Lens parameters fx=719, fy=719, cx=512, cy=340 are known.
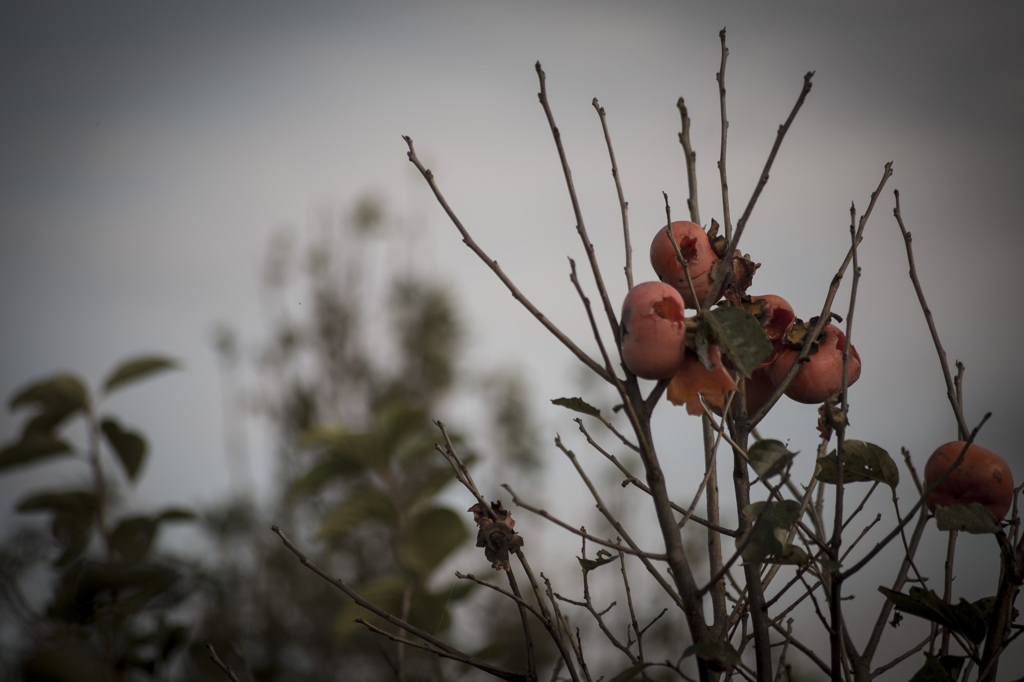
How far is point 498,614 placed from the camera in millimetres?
3650

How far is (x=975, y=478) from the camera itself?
53 cm

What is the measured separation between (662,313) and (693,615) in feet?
0.67

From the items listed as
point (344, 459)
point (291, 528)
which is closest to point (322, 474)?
point (344, 459)

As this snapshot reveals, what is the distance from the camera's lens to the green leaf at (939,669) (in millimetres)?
508

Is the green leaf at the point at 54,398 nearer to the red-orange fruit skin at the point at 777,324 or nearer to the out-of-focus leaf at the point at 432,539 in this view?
the red-orange fruit skin at the point at 777,324

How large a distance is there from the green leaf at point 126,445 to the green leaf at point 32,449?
0.04m

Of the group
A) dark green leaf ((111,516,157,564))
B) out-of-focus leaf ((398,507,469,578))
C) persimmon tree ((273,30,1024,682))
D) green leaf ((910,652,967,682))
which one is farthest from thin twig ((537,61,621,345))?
out-of-focus leaf ((398,507,469,578))

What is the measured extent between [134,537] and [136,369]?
21 cm

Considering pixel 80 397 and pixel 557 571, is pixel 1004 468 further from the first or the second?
pixel 557 571

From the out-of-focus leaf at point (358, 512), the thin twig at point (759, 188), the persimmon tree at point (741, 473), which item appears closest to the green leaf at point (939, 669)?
the persimmon tree at point (741, 473)

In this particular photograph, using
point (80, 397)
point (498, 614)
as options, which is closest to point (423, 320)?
point (498, 614)

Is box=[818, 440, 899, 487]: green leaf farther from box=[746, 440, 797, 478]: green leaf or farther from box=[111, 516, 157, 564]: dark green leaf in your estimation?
box=[111, 516, 157, 564]: dark green leaf

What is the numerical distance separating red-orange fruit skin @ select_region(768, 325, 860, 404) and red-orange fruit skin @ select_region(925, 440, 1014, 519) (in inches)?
3.6

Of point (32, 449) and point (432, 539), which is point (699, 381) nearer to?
point (32, 449)
